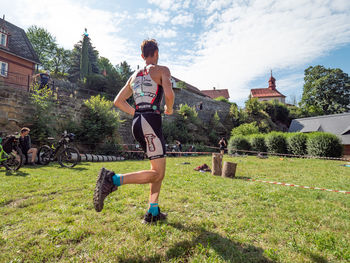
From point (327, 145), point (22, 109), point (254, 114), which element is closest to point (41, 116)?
point (22, 109)

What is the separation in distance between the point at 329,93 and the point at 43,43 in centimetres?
6178

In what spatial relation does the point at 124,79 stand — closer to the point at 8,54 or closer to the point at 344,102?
the point at 8,54

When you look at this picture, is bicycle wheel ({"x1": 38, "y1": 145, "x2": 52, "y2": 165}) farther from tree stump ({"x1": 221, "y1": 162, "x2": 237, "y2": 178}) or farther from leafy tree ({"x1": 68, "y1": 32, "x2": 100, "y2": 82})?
leafy tree ({"x1": 68, "y1": 32, "x2": 100, "y2": 82})

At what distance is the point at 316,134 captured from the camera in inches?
616

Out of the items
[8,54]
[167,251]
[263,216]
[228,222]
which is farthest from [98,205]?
[8,54]

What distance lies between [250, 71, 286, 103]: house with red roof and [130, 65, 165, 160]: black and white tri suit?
71.2m

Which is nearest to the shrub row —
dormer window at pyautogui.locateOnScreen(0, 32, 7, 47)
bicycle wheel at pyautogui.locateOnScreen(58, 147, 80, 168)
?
bicycle wheel at pyautogui.locateOnScreen(58, 147, 80, 168)

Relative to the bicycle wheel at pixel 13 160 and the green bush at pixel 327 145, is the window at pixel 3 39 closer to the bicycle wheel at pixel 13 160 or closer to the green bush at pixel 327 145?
the bicycle wheel at pixel 13 160

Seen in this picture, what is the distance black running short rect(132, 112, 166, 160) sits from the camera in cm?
242

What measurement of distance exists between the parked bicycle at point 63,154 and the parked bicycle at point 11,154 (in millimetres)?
1440

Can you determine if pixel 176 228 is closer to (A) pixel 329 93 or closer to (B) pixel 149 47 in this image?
(B) pixel 149 47

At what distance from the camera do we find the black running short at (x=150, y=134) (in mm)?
2418

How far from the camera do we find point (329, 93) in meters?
40.6

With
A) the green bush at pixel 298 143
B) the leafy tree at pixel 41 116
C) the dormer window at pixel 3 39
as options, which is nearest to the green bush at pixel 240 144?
the green bush at pixel 298 143
